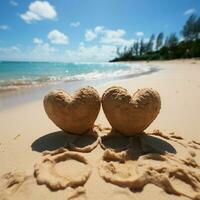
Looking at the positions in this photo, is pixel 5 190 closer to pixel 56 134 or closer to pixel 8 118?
pixel 56 134

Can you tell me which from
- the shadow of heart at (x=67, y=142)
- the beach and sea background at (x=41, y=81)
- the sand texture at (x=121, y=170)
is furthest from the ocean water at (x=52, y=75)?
the sand texture at (x=121, y=170)

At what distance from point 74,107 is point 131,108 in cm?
85

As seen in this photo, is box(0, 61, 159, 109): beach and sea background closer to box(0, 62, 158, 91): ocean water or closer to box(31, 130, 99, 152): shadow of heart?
box(0, 62, 158, 91): ocean water

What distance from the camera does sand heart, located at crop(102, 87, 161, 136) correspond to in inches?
126

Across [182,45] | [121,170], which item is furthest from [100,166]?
[182,45]

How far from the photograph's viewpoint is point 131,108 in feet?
10.4

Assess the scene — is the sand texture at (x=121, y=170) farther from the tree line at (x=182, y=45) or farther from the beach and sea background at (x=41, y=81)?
the tree line at (x=182, y=45)

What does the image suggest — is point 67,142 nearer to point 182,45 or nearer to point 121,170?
Result: point 121,170

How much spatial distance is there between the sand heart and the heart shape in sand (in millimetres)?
247

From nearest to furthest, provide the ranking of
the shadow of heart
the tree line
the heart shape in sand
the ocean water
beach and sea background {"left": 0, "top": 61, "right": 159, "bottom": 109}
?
the shadow of heart, the heart shape in sand, beach and sea background {"left": 0, "top": 61, "right": 159, "bottom": 109}, the ocean water, the tree line

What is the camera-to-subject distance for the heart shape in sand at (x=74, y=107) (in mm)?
3332

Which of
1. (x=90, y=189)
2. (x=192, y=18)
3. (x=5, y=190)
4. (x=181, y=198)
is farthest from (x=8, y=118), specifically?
(x=192, y=18)

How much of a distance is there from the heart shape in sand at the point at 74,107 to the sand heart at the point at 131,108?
0.25m

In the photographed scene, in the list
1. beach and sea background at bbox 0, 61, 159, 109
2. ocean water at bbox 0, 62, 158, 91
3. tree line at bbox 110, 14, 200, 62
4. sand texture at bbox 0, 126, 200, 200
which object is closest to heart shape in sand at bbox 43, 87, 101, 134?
sand texture at bbox 0, 126, 200, 200
